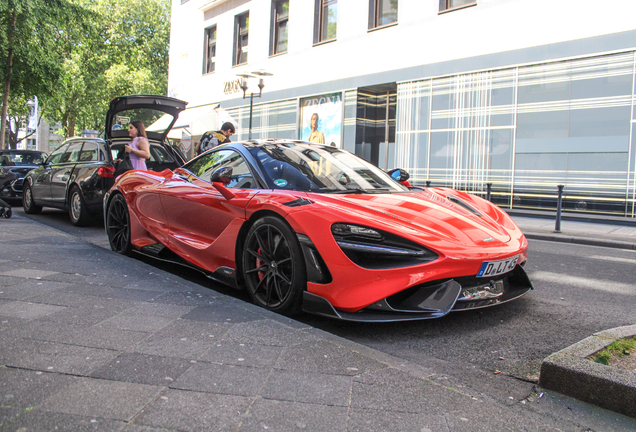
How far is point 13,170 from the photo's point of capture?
1245cm

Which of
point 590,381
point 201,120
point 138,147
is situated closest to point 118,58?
point 201,120

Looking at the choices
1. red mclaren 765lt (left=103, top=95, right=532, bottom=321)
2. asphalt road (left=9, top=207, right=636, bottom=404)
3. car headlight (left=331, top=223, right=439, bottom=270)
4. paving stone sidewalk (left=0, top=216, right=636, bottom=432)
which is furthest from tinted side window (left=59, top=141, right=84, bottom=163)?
car headlight (left=331, top=223, right=439, bottom=270)

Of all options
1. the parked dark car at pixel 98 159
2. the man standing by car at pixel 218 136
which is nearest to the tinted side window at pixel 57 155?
the parked dark car at pixel 98 159

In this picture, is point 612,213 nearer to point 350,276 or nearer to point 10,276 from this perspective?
point 350,276

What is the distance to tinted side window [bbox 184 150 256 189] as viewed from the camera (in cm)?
405

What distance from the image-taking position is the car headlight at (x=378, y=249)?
301 centimetres

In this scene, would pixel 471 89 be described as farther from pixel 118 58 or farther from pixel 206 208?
pixel 118 58

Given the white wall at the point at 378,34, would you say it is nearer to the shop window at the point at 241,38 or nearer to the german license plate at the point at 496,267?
the shop window at the point at 241,38

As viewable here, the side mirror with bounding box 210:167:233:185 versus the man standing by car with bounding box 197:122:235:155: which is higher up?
the man standing by car with bounding box 197:122:235:155

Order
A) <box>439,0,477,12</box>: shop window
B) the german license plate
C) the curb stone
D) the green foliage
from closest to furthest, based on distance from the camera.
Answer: the curb stone → the green foliage → the german license plate → <box>439,0,477,12</box>: shop window

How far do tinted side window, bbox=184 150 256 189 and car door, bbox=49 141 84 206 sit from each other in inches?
196

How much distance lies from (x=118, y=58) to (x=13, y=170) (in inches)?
1297

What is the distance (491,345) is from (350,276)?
94 centimetres

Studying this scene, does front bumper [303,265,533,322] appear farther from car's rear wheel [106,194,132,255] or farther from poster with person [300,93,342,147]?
poster with person [300,93,342,147]
